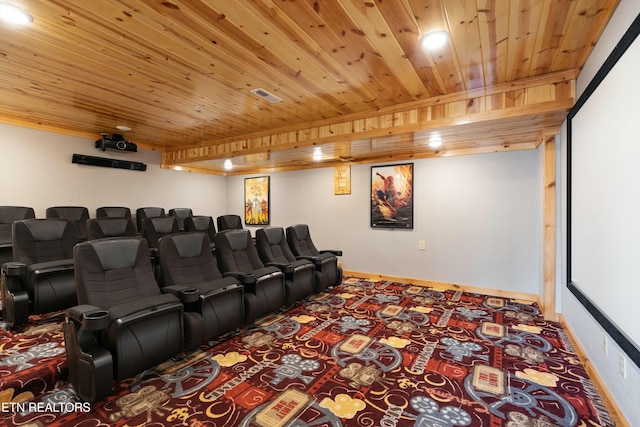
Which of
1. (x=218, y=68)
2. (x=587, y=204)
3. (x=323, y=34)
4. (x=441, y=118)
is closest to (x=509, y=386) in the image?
(x=587, y=204)

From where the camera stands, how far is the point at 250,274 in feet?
10.9

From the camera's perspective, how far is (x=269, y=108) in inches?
153

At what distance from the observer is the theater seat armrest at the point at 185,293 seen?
Answer: 2.52 m

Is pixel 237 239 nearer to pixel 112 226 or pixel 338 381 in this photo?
pixel 112 226

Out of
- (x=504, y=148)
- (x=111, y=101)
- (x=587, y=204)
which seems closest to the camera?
(x=587, y=204)

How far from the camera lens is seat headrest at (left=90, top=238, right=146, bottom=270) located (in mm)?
2406

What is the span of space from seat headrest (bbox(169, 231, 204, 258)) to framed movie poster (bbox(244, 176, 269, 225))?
12.8 ft

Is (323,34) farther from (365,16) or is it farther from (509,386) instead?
(509,386)

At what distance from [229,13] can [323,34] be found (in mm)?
677

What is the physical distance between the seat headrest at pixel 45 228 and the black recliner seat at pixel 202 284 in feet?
5.06

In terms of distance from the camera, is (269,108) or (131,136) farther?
(131,136)

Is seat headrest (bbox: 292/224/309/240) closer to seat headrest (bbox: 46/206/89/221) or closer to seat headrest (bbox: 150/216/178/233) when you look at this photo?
seat headrest (bbox: 150/216/178/233)

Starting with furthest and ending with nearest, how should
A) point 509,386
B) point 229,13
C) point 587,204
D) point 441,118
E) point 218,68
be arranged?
point 441,118 < point 218,68 < point 587,204 < point 509,386 < point 229,13

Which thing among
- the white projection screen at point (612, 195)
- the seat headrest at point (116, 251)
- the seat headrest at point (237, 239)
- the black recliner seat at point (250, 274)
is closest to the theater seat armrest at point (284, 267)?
the black recliner seat at point (250, 274)
